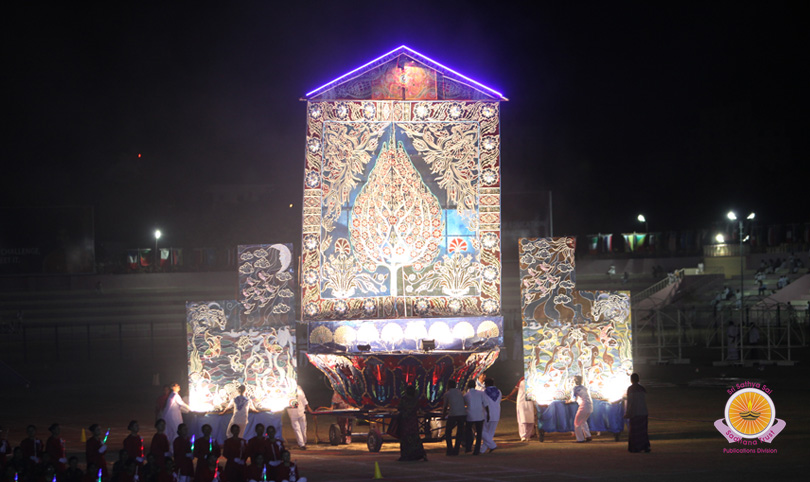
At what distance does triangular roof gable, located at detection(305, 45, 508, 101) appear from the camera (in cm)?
1700

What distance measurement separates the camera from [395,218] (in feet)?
56.7

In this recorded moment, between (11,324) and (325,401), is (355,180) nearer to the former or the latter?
(325,401)

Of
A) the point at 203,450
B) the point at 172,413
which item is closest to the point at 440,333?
the point at 172,413

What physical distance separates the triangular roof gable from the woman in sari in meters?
5.80

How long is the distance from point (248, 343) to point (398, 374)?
2490mm

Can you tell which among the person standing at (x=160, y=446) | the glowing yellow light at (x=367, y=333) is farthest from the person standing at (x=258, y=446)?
the glowing yellow light at (x=367, y=333)

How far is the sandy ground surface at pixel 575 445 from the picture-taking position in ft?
40.6

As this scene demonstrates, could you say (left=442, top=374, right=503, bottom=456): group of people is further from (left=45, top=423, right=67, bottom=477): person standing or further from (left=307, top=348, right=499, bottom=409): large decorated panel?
(left=45, top=423, right=67, bottom=477): person standing

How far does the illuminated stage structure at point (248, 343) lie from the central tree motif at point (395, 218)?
1859 mm

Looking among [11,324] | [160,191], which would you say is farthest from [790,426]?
[160,191]

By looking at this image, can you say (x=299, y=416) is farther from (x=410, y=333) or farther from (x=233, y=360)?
(x=410, y=333)

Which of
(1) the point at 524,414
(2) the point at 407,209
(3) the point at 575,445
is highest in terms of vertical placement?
(2) the point at 407,209

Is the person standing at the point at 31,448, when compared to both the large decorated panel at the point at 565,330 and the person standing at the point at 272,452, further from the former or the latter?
the large decorated panel at the point at 565,330

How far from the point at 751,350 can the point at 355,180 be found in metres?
16.9
